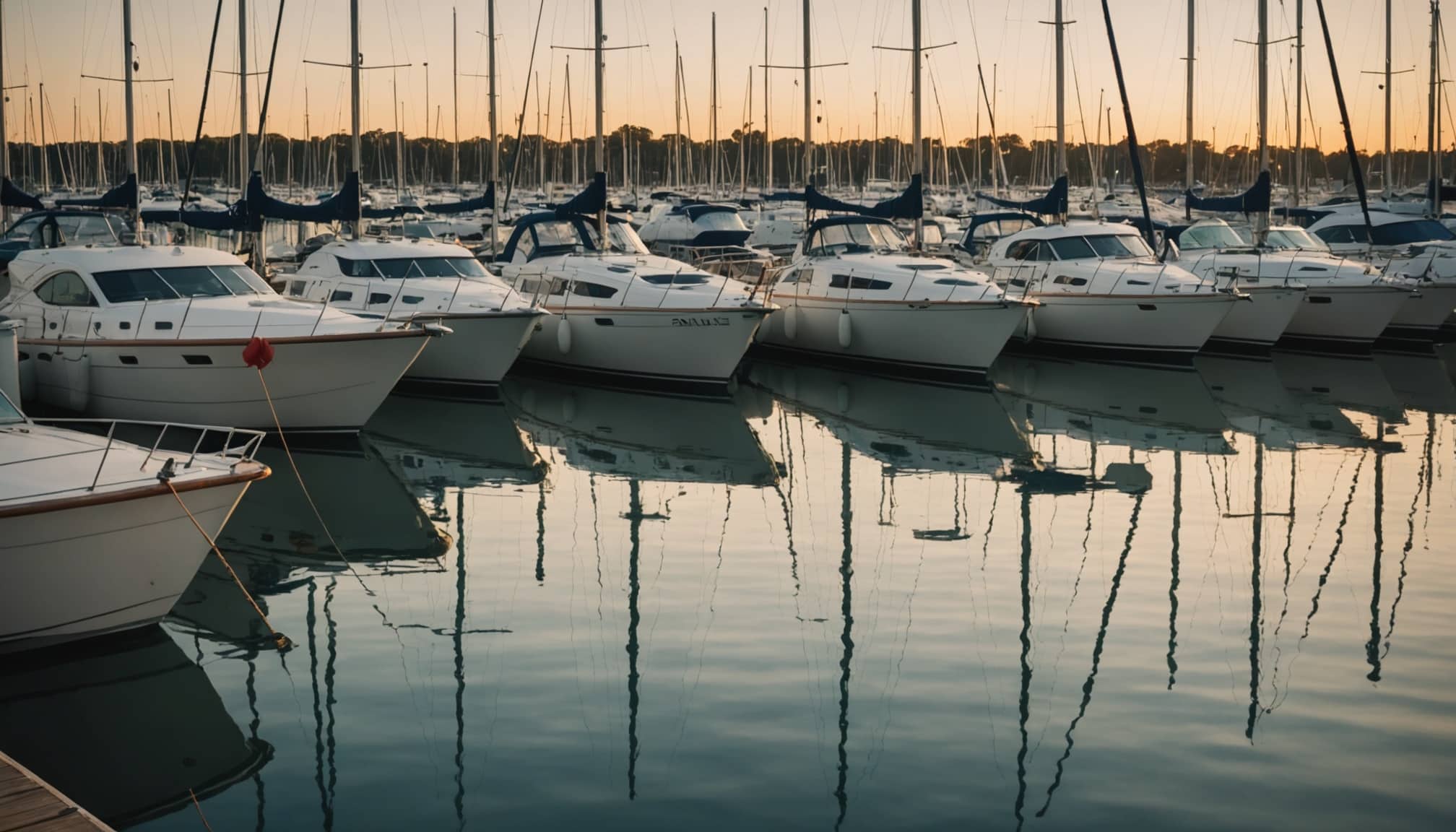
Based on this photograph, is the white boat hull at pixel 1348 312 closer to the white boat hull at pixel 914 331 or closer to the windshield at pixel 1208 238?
the windshield at pixel 1208 238

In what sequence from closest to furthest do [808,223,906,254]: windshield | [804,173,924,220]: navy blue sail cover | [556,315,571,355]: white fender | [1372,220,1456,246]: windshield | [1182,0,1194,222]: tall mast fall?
[556,315,571,355]: white fender
[808,223,906,254]: windshield
[804,173,924,220]: navy blue sail cover
[1372,220,1456,246]: windshield
[1182,0,1194,222]: tall mast

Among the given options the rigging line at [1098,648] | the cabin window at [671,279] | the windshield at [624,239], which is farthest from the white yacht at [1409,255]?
the rigging line at [1098,648]

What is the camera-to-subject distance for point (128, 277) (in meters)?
19.4

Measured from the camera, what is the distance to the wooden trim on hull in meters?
9.35

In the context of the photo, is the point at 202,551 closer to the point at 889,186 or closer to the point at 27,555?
the point at 27,555

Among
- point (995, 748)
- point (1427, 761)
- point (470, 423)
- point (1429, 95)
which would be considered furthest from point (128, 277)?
point (1429, 95)

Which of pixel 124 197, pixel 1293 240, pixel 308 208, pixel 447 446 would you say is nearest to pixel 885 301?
pixel 447 446

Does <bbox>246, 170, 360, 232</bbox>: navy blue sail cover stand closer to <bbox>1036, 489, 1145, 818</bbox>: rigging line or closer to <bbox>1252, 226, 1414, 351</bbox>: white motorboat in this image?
<bbox>1036, 489, 1145, 818</bbox>: rigging line

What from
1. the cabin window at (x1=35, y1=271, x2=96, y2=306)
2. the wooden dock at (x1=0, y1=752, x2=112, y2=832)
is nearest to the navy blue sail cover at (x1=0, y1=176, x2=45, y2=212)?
the cabin window at (x1=35, y1=271, x2=96, y2=306)

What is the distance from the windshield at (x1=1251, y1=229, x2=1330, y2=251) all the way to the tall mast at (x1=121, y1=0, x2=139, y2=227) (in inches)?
840

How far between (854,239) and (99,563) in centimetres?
1905

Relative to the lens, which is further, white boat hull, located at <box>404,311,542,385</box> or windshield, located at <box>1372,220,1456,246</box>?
windshield, located at <box>1372,220,1456,246</box>

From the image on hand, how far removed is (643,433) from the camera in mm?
19875

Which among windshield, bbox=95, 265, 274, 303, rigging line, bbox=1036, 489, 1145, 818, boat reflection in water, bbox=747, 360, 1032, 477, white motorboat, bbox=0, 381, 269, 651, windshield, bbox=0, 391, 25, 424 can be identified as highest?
windshield, bbox=95, 265, 274, 303
